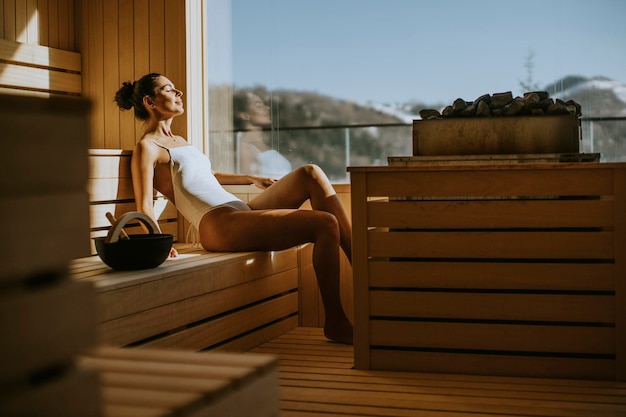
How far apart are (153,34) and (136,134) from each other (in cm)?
54

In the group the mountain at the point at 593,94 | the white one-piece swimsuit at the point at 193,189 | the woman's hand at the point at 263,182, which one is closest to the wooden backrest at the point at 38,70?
the white one-piece swimsuit at the point at 193,189

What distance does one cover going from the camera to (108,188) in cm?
364

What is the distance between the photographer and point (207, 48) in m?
4.35

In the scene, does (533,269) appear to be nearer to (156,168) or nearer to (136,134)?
(156,168)

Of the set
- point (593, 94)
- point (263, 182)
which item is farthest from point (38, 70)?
point (593, 94)

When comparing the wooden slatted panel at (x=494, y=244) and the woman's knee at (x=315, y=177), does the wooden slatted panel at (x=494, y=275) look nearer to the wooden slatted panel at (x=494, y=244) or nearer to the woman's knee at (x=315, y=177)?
the wooden slatted panel at (x=494, y=244)

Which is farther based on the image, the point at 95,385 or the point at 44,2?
the point at 44,2

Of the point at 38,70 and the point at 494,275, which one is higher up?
the point at 38,70

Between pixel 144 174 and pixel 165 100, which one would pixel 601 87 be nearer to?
pixel 165 100

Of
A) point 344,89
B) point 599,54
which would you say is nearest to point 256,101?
point 599,54

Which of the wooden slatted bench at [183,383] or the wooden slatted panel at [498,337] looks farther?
the wooden slatted panel at [498,337]

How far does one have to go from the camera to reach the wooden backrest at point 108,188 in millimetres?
3561

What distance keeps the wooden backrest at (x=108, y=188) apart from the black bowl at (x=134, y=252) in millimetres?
614

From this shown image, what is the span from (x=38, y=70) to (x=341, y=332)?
2.17m
